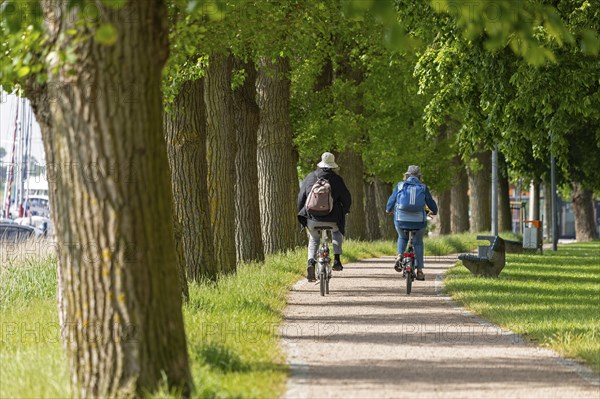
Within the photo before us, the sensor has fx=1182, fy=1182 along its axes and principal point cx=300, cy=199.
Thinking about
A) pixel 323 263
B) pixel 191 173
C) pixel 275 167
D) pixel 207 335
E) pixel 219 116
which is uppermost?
pixel 219 116

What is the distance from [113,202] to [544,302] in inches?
386

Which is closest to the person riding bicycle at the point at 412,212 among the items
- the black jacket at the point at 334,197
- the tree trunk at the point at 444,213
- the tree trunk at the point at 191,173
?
the black jacket at the point at 334,197

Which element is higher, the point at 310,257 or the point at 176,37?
the point at 176,37

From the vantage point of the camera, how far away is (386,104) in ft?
119

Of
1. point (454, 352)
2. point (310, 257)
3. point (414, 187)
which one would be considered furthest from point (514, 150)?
point (454, 352)

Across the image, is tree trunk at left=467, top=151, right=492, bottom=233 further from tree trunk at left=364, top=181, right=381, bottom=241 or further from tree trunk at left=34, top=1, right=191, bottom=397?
tree trunk at left=34, top=1, right=191, bottom=397

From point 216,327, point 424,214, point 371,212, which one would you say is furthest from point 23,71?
point 371,212

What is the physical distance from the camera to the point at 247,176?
76.2 ft

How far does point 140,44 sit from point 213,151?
12400mm

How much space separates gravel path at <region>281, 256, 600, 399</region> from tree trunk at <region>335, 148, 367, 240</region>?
1791 centimetres

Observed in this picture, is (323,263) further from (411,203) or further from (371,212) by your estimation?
(371,212)

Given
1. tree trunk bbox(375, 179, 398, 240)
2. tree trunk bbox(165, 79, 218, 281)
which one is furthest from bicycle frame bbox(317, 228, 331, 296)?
tree trunk bbox(375, 179, 398, 240)

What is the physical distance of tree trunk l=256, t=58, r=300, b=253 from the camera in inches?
997

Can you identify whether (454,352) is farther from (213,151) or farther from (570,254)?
(570,254)
